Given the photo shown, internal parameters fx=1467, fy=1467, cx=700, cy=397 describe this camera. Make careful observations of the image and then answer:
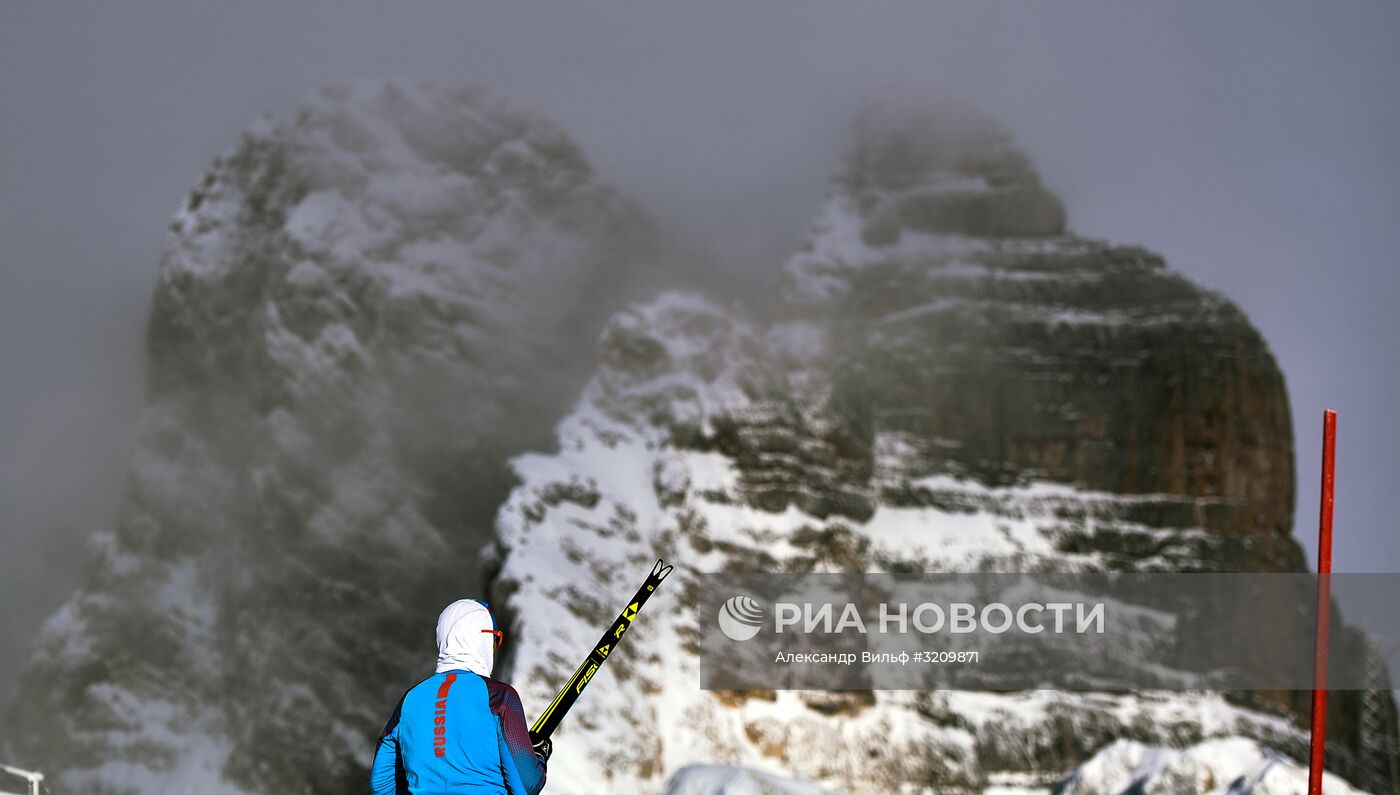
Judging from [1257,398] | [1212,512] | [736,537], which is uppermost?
[1257,398]

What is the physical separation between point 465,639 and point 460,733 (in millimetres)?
442

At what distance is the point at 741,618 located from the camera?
7719cm

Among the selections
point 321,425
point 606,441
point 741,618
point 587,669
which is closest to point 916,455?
point 606,441

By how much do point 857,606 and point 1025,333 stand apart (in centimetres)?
3282

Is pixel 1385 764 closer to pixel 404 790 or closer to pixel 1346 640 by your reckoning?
pixel 1346 640

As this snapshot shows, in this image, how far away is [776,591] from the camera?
84.7m

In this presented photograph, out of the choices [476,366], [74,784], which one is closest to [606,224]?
[476,366]

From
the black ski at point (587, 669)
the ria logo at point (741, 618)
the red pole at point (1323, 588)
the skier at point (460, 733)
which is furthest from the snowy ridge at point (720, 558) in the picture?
the skier at point (460, 733)

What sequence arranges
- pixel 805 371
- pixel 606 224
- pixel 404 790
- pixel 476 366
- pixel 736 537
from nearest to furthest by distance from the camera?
pixel 404 790 < pixel 736 537 < pixel 805 371 < pixel 476 366 < pixel 606 224

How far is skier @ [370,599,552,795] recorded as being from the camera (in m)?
6.78

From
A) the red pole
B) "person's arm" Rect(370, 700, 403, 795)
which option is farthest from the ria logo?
"person's arm" Rect(370, 700, 403, 795)

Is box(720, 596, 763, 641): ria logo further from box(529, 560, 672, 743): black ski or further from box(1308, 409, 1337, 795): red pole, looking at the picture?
box(529, 560, 672, 743): black ski

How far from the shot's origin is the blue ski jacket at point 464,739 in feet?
22.2

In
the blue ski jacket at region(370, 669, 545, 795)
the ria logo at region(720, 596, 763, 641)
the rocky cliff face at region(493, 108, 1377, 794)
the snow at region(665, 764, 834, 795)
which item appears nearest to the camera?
the blue ski jacket at region(370, 669, 545, 795)
